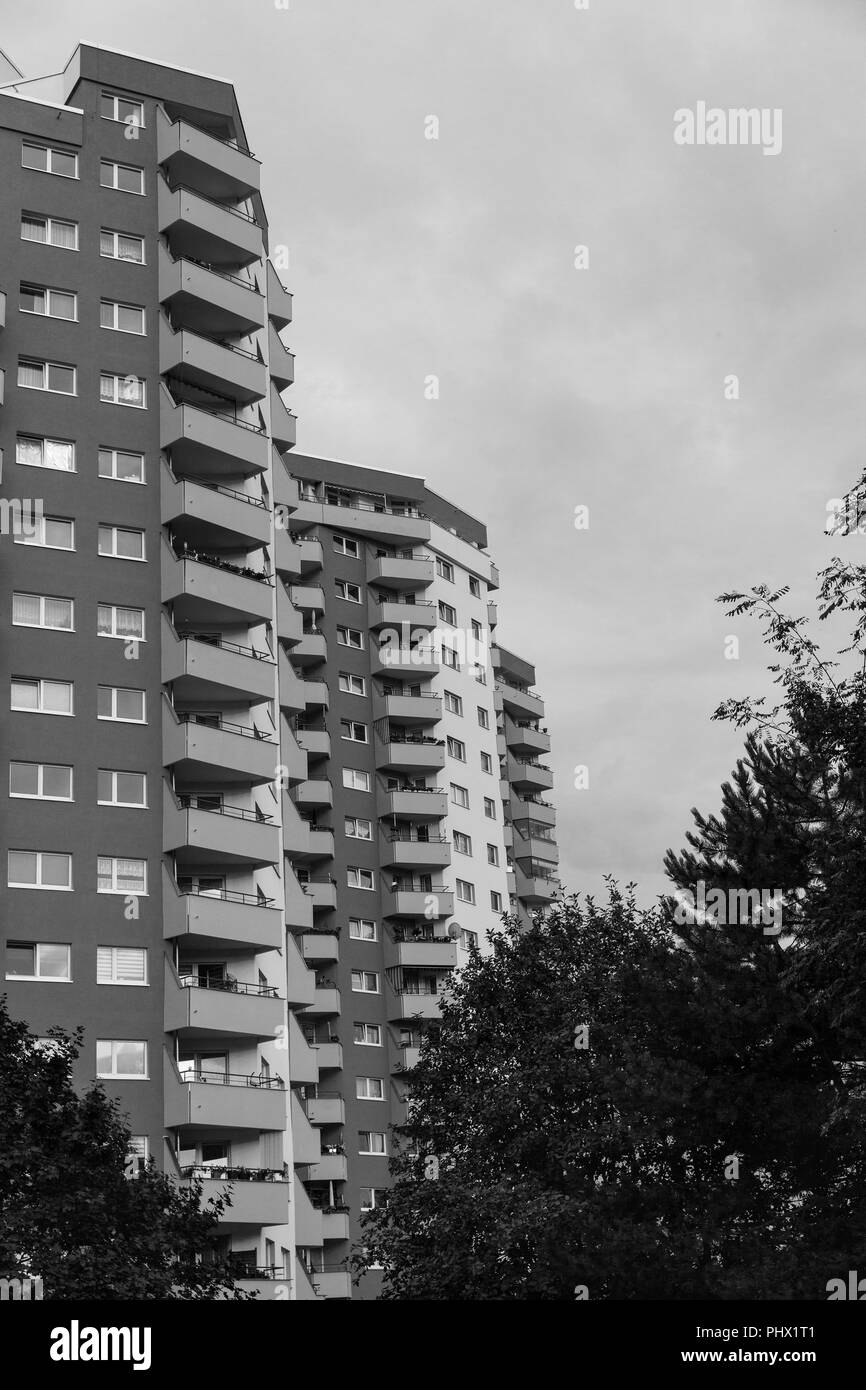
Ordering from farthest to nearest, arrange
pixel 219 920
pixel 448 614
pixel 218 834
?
pixel 448 614
pixel 218 834
pixel 219 920

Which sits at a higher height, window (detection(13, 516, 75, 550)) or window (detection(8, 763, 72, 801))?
window (detection(13, 516, 75, 550))

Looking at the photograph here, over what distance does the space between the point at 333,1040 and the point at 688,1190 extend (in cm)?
3659

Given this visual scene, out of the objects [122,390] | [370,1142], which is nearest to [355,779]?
[370,1142]

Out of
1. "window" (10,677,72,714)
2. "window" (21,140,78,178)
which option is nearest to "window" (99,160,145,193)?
"window" (21,140,78,178)

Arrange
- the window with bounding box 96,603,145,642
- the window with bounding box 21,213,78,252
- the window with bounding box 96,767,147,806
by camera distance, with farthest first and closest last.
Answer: the window with bounding box 21,213,78,252 → the window with bounding box 96,603,145,642 → the window with bounding box 96,767,147,806

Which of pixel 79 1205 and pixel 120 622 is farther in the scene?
pixel 120 622

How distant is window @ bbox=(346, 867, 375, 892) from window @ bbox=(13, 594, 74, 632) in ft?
98.2

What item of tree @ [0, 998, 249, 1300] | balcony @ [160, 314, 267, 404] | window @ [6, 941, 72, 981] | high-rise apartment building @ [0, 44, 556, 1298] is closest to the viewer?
tree @ [0, 998, 249, 1300]

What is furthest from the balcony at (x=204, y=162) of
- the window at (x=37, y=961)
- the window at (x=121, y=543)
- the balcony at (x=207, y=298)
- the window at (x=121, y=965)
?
the window at (x=37, y=961)

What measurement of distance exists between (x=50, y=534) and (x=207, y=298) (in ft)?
32.6

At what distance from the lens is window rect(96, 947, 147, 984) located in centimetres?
4484

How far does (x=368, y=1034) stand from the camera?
239ft

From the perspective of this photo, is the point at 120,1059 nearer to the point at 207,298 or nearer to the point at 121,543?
the point at 121,543

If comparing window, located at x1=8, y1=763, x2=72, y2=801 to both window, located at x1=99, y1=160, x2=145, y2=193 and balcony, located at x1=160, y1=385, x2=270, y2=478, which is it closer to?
balcony, located at x1=160, y1=385, x2=270, y2=478
